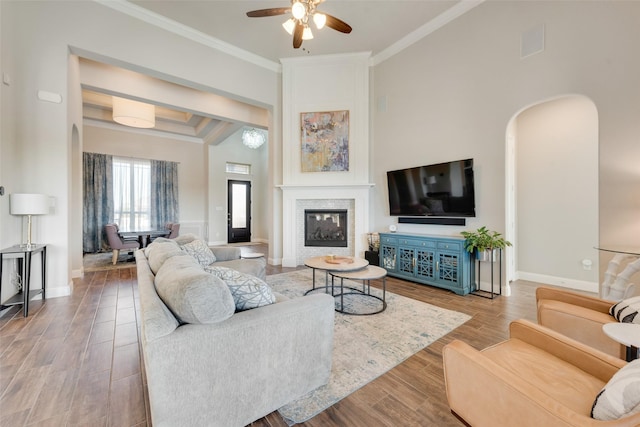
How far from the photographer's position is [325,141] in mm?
5328

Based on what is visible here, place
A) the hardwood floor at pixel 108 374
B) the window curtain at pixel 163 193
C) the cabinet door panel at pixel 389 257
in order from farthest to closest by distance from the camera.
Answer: the window curtain at pixel 163 193 → the cabinet door panel at pixel 389 257 → the hardwood floor at pixel 108 374

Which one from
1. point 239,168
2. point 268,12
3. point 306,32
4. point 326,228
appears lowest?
point 326,228

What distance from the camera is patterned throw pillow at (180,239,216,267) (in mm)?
3229

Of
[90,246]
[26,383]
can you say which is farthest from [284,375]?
[90,246]

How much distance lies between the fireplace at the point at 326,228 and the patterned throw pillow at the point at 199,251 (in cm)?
237

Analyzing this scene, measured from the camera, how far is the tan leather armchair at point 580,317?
1688 mm

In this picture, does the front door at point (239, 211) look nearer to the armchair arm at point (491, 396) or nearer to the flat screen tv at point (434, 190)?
the flat screen tv at point (434, 190)

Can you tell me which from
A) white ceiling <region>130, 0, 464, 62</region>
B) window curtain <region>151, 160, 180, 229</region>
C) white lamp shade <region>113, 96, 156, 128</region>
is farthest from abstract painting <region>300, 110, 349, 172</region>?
window curtain <region>151, 160, 180, 229</region>

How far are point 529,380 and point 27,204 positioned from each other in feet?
15.5

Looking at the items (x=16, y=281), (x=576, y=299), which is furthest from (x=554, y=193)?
(x=16, y=281)

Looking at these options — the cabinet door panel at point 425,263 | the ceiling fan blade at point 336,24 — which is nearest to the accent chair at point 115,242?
the ceiling fan blade at point 336,24

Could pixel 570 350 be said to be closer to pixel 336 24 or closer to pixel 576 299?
pixel 576 299

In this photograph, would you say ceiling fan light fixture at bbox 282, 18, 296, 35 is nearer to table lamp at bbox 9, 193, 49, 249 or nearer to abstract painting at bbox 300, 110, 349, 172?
abstract painting at bbox 300, 110, 349, 172

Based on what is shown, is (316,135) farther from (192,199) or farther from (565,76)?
(192,199)
